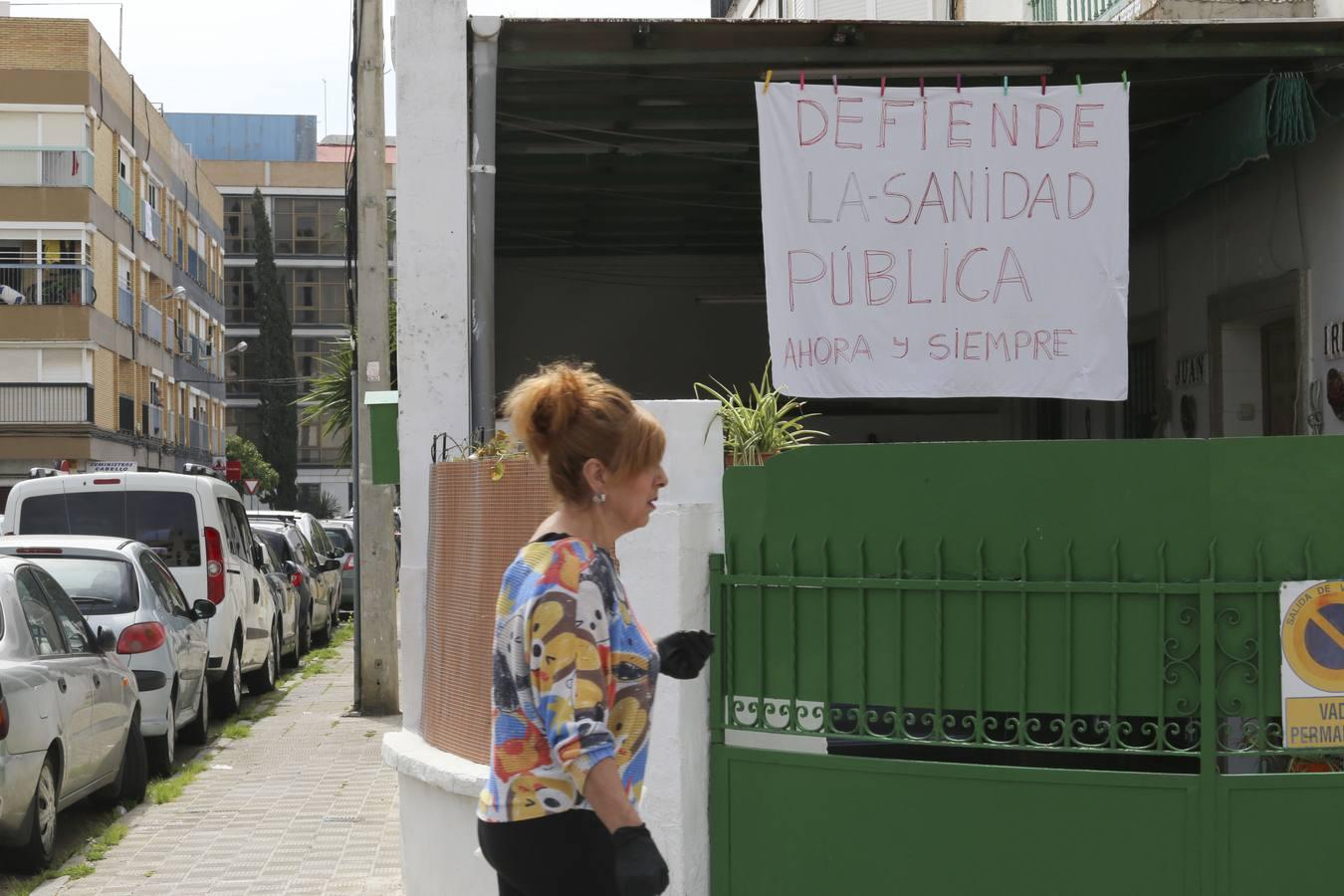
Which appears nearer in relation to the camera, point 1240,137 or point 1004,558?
point 1004,558

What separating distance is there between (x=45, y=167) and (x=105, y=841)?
134 ft

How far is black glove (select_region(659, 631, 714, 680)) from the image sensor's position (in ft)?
12.4

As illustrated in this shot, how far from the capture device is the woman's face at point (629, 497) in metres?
3.39

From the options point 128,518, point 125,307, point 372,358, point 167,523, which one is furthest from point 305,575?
point 125,307

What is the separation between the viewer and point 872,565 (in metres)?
5.55

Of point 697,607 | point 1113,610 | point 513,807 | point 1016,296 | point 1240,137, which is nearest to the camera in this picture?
point 513,807

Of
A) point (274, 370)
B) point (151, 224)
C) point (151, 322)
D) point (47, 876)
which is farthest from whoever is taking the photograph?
point (274, 370)

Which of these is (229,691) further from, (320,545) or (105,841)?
(320,545)

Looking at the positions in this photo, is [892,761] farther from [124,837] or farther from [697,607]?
[124,837]

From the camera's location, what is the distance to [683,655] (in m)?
3.80

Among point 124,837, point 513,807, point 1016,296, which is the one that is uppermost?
point 1016,296

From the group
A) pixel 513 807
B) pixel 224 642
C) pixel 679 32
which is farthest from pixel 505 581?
pixel 224 642

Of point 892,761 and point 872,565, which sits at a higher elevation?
point 872,565

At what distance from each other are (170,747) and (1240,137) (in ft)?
26.3
